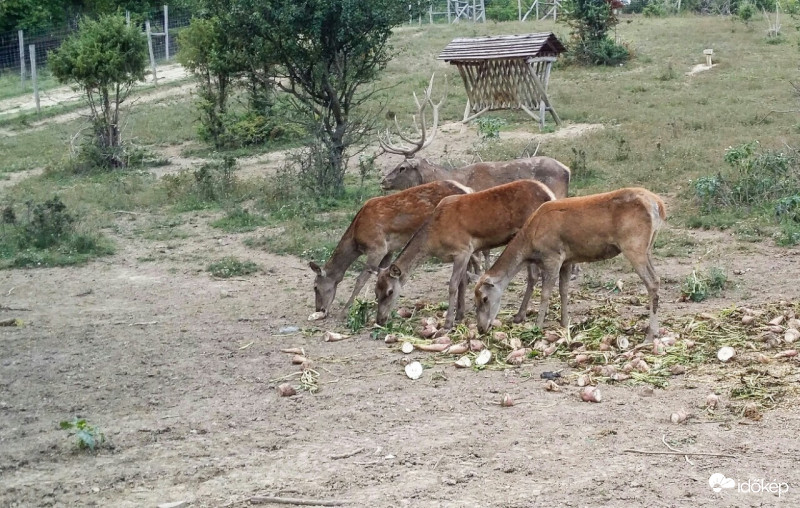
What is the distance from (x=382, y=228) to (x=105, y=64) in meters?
10.7

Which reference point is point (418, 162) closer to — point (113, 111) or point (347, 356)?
point (347, 356)

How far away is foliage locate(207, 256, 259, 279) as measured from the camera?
1144 cm

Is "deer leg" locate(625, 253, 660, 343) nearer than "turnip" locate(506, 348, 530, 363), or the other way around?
"turnip" locate(506, 348, 530, 363)

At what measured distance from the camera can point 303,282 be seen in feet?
36.5

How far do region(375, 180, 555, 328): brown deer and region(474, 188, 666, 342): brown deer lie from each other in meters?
0.43

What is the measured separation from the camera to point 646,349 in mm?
7770

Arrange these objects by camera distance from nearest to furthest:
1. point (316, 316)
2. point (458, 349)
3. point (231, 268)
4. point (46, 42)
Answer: point (458, 349) < point (316, 316) < point (231, 268) < point (46, 42)

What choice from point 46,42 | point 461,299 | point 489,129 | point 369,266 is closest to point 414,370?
point 461,299

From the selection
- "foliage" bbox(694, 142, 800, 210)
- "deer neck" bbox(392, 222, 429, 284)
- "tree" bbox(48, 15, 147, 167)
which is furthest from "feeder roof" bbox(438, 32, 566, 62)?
"deer neck" bbox(392, 222, 429, 284)

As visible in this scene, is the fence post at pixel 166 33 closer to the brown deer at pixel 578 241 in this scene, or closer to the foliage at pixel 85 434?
the brown deer at pixel 578 241

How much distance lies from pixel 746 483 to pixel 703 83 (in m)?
20.4

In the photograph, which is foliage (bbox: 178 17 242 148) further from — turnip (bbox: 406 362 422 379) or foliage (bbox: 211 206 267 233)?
turnip (bbox: 406 362 422 379)

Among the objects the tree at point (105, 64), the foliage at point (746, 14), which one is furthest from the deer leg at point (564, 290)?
the foliage at point (746, 14)

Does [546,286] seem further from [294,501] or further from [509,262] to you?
[294,501]
